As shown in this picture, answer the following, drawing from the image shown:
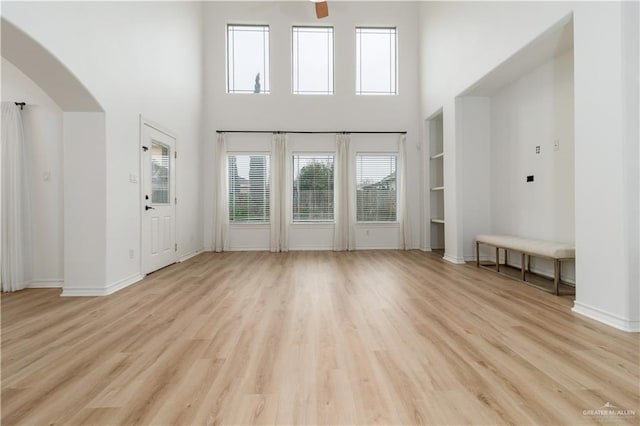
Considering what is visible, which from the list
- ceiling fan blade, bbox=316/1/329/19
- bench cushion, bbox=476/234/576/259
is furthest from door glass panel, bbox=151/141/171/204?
bench cushion, bbox=476/234/576/259

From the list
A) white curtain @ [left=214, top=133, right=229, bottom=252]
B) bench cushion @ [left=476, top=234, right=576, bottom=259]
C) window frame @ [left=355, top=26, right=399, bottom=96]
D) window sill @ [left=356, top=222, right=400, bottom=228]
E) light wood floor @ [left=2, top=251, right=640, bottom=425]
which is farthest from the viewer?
window frame @ [left=355, top=26, right=399, bottom=96]

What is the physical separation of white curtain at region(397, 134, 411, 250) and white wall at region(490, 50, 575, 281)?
177 cm

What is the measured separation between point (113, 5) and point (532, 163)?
18.5 feet

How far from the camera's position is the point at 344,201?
273 inches

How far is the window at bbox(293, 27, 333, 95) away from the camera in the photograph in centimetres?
717

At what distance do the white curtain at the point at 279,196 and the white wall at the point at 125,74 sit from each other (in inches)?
67.5

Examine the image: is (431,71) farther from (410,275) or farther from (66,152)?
(66,152)

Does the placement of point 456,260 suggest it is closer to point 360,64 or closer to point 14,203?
point 360,64

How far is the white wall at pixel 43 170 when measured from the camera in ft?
12.2

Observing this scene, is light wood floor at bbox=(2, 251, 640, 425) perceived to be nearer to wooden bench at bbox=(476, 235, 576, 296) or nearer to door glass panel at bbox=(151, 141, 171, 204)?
wooden bench at bbox=(476, 235, 576, 296)

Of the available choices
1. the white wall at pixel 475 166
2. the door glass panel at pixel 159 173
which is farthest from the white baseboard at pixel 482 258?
the door glass panel at pixel 159 173

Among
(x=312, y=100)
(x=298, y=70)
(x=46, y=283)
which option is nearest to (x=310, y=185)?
(x=312, y=100)

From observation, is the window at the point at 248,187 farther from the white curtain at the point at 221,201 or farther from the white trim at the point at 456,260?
the white trim at the point at 456,260

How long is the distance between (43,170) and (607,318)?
5.83m
